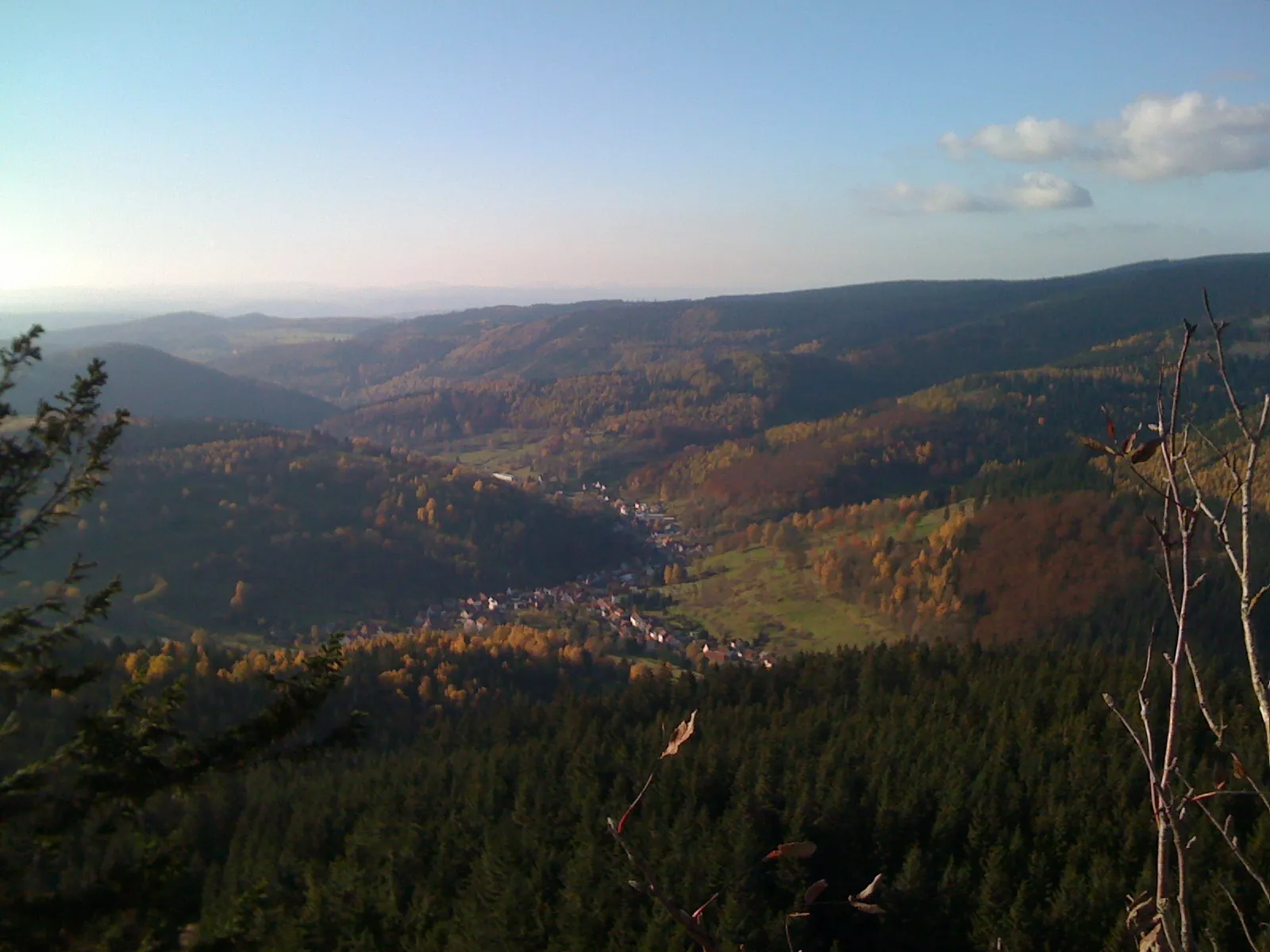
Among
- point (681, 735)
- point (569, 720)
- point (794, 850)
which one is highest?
point (681, 735)

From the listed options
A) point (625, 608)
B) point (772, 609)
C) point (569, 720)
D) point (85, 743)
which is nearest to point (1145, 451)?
point (85, 743)

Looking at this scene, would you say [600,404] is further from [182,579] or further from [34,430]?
[34,430]

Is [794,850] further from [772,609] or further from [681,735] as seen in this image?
[772,609]

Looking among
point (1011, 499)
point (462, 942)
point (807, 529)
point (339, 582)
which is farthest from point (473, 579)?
point (462, 942)

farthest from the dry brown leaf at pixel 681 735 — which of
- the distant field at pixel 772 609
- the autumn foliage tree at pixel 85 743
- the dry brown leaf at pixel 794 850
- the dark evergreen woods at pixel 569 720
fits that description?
the distant field at pixel 772 609

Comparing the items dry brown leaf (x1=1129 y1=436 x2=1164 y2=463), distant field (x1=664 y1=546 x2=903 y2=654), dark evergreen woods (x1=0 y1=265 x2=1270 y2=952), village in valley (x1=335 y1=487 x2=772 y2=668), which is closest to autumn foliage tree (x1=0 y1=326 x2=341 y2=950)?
dark evergreen woods (x1=0 y1=265 x2=1270 y2=952)

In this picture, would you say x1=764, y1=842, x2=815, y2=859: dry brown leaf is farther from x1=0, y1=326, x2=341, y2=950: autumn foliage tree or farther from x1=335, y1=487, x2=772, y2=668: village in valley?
x1=335, y1=487, x2=772, y2=668: village in valley

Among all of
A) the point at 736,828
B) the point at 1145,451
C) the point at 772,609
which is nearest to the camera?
the point at 1145,451

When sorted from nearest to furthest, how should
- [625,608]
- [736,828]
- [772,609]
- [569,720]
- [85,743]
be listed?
[85,743], [736,828], [569,720], [772,609], [625,608]
